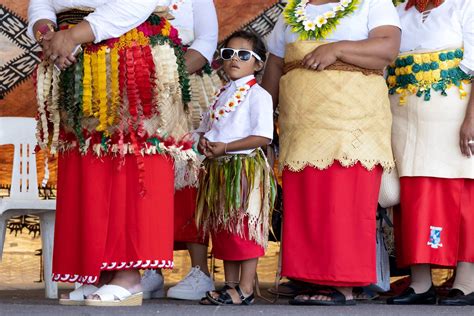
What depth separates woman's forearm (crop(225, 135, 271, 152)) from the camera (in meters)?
4.92

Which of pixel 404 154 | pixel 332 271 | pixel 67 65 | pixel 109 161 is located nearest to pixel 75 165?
pixel 109 161

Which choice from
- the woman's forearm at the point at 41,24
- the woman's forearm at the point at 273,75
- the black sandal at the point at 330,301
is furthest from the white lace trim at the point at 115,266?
the woman's forearm at the point at 273,75

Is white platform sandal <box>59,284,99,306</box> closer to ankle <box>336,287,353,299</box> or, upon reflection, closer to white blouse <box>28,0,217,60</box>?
white blouse <box>28,0,217,60</box>

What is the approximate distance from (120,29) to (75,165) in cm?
60

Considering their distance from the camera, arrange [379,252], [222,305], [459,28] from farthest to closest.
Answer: [379,252], [459,28], [222,305]

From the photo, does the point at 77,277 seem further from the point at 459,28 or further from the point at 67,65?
the point at 459,28

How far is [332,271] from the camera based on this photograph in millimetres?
4883

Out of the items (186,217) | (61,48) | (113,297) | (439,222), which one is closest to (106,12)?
(61,48)

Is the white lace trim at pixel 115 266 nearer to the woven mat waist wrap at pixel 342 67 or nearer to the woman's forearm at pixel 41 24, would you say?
the woman's forearm at pixel 41 24

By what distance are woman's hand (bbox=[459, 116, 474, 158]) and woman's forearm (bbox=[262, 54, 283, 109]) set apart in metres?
0.92

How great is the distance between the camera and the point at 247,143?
492cm

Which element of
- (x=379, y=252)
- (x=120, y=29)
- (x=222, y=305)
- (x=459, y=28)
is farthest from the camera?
(x=379, y=252)

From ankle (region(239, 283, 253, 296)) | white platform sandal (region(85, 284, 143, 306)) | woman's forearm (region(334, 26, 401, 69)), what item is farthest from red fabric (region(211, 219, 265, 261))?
woman's forearm (region(334, 26, 401, 69))

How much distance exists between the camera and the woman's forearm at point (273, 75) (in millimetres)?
5340
